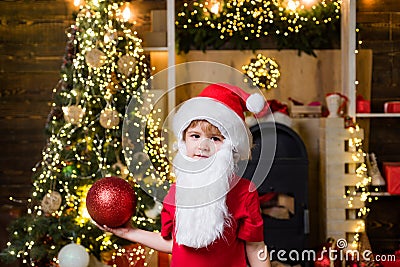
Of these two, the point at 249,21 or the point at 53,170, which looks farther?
the point at 249,21

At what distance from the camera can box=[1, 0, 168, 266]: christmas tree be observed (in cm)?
407

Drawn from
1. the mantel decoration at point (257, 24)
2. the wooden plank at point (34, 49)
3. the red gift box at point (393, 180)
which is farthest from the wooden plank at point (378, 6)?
the wooden plank at point (34, 49)

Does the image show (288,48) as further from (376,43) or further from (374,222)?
(374,222)

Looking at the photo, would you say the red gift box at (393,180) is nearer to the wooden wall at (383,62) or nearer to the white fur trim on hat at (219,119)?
the wooden wall at (383,62)

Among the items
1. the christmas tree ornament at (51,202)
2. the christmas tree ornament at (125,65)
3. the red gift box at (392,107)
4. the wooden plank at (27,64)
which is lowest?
the christmas tree ornament at (51,202)

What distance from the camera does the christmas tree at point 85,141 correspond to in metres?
4.07

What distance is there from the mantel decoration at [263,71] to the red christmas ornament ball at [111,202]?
8.86ft

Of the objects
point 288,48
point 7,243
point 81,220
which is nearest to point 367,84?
point 288,48

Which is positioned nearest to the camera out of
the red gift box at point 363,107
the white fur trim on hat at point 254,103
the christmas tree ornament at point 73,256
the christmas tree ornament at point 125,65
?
the white fur trim on hat at point 254,103

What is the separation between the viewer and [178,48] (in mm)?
4781

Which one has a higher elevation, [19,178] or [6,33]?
[6,33]

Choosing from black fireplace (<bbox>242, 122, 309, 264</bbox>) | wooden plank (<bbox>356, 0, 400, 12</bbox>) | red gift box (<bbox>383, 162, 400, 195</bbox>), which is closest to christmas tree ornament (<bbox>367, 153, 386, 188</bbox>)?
red gift box (<bbox>383, 162, 400, 195</bbox>)

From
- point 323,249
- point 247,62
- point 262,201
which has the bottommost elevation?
point 323,249

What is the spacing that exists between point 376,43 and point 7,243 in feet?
8.80
